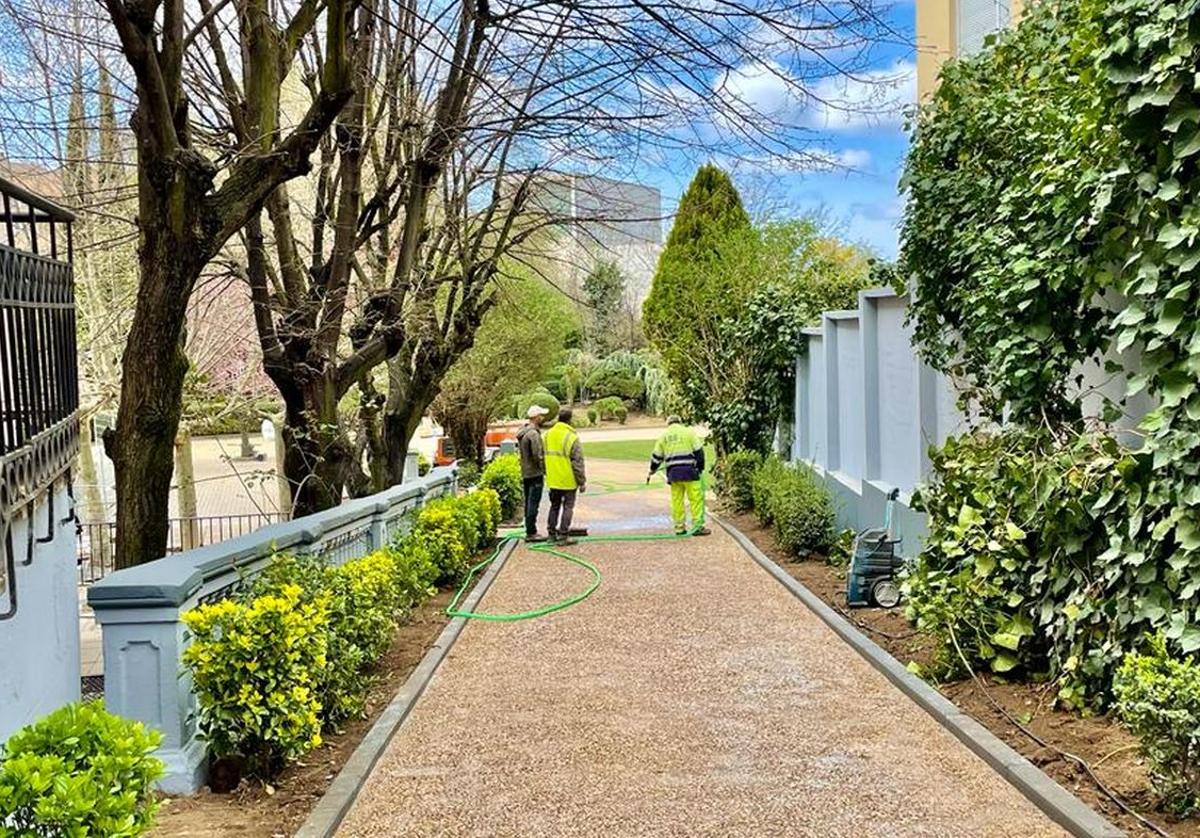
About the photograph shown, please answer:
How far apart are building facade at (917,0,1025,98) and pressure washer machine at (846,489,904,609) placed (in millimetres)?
7938

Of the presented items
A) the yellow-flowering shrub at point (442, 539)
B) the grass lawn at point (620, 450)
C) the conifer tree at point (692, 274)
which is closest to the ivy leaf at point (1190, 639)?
the yellow-flowering shrub at point (442, 539)

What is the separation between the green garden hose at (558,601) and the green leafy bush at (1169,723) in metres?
6.31

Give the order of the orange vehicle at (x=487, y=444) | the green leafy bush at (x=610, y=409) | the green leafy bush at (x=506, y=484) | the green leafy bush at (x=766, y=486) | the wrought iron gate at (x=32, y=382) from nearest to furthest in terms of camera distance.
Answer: the wrought iron gate at (x=32, y=382)
the green leafy bush at (x=766, y=486)
the green leafy bush at (x=506, y=484)
the orange vehicle at (x=487, y=444)
the green leafy bush at (x=610, y=409)

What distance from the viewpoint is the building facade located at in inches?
601

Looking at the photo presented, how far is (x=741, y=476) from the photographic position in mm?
18734

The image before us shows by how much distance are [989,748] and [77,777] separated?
4345 mm

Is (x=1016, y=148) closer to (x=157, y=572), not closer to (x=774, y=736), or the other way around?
(x=774, y=736)

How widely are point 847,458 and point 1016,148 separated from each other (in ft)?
22.9

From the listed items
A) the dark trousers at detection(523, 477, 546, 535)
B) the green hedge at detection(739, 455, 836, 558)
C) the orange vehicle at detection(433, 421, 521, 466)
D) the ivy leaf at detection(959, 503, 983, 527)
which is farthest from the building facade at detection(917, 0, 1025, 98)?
the orange vehicle at detection(433, 421, 521, 466)

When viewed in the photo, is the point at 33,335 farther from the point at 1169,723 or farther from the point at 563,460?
the point at 563,460

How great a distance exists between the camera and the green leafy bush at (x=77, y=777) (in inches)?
122

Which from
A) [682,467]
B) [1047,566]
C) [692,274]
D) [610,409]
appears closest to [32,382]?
[1047,566]

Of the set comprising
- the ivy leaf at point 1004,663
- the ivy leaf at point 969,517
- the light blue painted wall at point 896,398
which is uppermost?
the light blue painted wall at point 896,398

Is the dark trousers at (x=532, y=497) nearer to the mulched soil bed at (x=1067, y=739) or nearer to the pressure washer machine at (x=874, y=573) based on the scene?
the pressure washer machine at (x=874, y=573)
